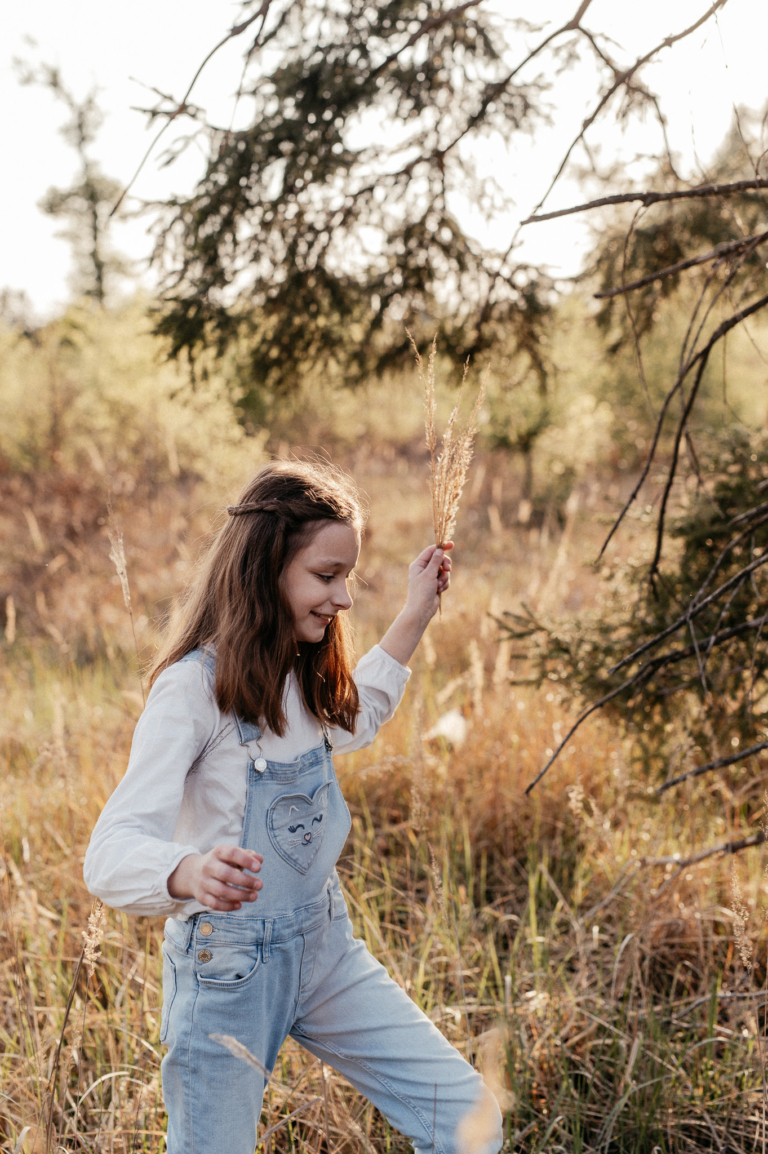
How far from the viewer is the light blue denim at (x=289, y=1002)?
130cm

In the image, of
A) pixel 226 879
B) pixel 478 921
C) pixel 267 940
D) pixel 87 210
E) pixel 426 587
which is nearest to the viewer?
pixel 226 879

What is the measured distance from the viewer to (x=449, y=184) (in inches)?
109

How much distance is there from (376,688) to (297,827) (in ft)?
1.44

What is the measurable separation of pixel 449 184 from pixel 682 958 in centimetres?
268

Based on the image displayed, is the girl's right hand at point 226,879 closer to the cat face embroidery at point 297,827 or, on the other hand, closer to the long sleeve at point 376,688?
the cat face embroidery at point 297,827

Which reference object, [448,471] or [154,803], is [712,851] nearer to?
[448,471]

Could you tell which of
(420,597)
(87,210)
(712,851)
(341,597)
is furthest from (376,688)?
(87,210)

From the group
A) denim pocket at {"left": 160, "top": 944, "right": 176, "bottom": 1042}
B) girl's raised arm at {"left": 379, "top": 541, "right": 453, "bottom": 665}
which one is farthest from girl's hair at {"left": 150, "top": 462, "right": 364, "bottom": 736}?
denim pocket at {"left": 160, "top": 944, "right": 176, "bottom": 1042}

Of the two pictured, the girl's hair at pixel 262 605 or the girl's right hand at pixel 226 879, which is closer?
the girl's right hand at pixel 226 879

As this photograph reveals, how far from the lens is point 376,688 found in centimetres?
181

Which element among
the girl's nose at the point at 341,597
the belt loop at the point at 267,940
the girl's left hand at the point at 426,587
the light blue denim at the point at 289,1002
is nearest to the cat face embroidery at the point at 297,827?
the light blue denim at the point at 289,1002

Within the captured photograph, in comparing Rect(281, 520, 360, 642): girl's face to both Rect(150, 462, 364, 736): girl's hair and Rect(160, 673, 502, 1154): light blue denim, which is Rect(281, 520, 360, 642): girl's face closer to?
Rect(150, 462, 364, 736): girl's hair

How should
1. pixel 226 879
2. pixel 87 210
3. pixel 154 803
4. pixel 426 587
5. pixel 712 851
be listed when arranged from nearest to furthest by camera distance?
pixel 226 879
pixel 154 803
pixel 426 587
pixel 712 851
pixel 87 210

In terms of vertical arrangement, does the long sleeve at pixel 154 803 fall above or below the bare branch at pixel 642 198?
below
